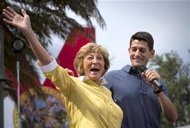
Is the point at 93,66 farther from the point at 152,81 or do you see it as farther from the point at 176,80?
the point at 176,80

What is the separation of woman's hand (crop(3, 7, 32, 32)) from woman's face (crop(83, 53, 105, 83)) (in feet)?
2.01

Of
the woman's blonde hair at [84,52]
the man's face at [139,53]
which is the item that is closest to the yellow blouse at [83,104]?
the woman's blonde hair at [84,52]

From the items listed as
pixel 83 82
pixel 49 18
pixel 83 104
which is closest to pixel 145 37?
pixel 83 82

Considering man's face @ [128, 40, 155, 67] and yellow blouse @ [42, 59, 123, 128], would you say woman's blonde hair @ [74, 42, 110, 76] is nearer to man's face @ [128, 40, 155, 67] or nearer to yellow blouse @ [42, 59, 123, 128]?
yellow blouse @ [42, 59, 123, 128]

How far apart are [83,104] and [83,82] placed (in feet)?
0.70

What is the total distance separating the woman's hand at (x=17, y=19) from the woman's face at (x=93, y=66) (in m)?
0.61

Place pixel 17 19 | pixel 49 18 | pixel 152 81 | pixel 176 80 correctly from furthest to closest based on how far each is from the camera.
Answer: pixel 176 80, pixel 49 18, pixel 152 81, pixel 17 19

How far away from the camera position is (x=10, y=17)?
131 inches

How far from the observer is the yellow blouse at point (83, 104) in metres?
3.39

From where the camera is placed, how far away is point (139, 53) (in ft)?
14.0

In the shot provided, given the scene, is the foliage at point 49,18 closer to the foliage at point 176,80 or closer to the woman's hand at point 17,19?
the woman's hand at point 17,19

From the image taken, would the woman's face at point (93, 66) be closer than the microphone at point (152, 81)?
Yes

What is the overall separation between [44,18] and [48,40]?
739 millimetres

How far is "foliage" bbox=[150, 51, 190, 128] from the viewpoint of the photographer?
44.1 metres
